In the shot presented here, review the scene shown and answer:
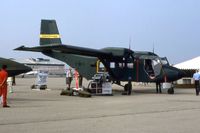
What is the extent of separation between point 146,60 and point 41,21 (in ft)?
31.2

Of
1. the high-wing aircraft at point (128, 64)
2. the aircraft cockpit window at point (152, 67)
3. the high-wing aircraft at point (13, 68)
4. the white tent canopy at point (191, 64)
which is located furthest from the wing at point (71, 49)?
the white tent canopy at point (191, 64)

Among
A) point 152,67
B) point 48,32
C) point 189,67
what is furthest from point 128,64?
point 189,67

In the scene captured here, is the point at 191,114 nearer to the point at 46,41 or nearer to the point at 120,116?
the point at 120,116

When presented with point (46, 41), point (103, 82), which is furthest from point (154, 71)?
point (46, 41)

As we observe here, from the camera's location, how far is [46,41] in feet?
97.5

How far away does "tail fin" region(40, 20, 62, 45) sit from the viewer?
2967cm

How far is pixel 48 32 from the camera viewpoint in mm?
29766

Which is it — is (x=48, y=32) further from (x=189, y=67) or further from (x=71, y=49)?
(x=189, y=67)

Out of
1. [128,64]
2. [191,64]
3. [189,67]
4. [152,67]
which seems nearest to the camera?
[152,67]

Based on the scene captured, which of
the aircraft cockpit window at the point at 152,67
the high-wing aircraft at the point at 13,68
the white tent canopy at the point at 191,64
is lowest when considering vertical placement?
the high-wing aircraft at the point at 13,68

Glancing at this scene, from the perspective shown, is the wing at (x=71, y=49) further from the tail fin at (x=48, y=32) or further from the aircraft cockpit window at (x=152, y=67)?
the tail fin at (x=48, y=32)

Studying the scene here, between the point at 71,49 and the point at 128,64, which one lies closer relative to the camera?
the point at 71,49

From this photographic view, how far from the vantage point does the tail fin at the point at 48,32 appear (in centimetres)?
2967

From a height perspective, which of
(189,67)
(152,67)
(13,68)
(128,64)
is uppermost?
(189,67)
